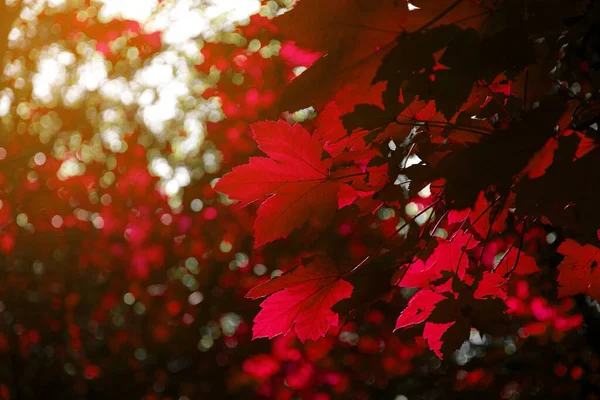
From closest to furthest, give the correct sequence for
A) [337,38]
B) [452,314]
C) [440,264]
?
[337,38] < [452,314] < [440,264]

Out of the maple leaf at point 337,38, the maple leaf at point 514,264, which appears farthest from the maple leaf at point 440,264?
the maple leaf at point 337,38

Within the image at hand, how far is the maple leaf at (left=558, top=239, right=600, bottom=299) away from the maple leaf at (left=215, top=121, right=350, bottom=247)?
1.79 feet

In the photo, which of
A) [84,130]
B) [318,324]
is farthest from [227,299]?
[318,324]

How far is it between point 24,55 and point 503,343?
371 inches

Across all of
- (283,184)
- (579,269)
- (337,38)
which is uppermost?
(337,38)

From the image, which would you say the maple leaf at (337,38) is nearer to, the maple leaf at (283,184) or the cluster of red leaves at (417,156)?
the cluster of red leaves at (417,156)

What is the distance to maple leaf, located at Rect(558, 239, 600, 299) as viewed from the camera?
1.20m

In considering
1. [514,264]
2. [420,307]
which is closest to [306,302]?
[420,307]

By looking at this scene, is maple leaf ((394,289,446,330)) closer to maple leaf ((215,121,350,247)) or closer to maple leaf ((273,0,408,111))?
maple leaf ((215,121,350,247))

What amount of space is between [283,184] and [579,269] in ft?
2.26

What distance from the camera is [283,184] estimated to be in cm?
106

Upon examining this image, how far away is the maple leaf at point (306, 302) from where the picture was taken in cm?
108

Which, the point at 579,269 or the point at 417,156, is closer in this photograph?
the point at 417,156

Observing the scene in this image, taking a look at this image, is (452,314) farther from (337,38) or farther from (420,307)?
(337,38)
